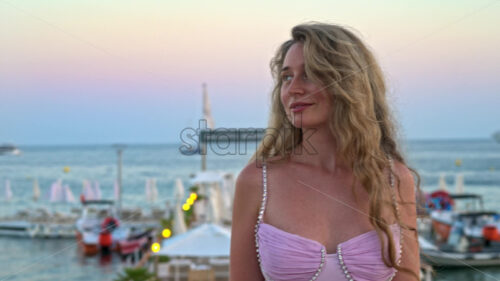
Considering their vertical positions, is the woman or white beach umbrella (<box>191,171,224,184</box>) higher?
the woman

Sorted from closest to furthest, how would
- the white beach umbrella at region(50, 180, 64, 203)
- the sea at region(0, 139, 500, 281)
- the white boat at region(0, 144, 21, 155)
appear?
the sea at region(0, 139, 500, 281), the white beach umbrella at region(50, 180, 64, 203), the white boat at region(0, 144, 21, 155)

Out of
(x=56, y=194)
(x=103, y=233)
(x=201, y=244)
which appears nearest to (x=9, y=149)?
(x=56, y=194)

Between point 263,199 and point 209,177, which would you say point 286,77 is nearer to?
point 263,199

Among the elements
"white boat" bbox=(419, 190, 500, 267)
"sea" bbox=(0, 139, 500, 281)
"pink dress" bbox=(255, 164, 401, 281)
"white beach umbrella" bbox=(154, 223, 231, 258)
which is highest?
"pink dress" bbox=(255, 164, 401, 281)

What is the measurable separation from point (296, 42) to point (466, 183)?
149 feet

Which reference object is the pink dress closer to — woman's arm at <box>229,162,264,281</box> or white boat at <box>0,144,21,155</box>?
woman's arm at <box>229,162,264,281</box>

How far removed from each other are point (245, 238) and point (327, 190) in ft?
0.81

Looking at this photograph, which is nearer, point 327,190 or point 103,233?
point 327,190

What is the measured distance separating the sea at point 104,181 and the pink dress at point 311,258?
391 millimetres

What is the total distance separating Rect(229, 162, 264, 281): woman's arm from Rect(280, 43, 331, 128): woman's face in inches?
8.8

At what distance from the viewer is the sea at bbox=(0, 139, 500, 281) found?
16234 mm

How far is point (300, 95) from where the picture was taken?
54.9 inches

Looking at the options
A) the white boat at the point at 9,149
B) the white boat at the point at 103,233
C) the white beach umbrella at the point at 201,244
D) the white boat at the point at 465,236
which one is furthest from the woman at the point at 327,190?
the white boat at the point at 9,149

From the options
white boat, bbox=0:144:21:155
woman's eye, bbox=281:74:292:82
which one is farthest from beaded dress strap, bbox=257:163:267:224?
white boat, bbox=0:144:21:155
